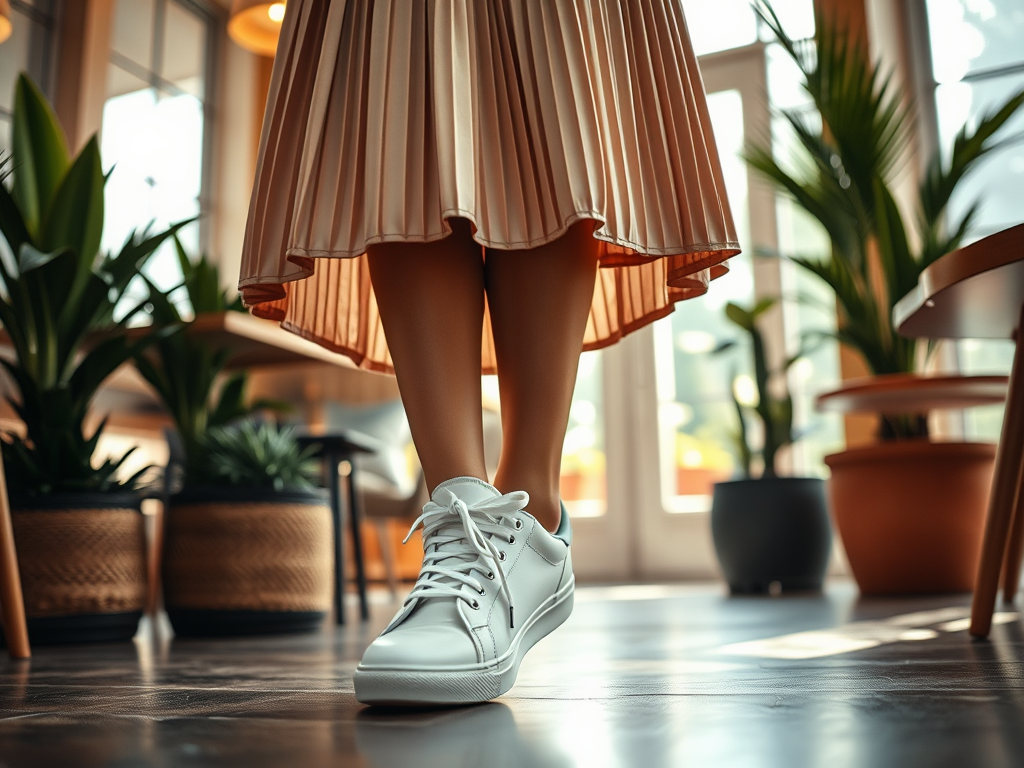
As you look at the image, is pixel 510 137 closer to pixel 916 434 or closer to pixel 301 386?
pixel 916 434

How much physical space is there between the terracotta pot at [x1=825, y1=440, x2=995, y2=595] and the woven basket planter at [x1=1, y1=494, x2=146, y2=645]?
1.53 metres

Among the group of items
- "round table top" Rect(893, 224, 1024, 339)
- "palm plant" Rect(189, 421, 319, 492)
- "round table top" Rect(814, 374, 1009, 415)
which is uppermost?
"round table top" Rect(893, 224, 1024, 339)

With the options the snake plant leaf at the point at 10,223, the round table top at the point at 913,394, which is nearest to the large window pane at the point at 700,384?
the round table top at the point at 913,394

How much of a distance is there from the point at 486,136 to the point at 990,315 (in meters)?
0.67

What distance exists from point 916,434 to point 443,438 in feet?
5.82

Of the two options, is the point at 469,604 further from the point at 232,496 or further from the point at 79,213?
the point at 79,213

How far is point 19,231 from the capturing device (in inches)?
53.3

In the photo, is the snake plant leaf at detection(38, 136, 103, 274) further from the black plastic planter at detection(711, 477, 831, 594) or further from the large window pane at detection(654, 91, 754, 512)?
the large window pane at detection(654, 91, 754, 512)

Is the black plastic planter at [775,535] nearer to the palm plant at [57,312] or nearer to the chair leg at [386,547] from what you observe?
the chair leg at [386,547]

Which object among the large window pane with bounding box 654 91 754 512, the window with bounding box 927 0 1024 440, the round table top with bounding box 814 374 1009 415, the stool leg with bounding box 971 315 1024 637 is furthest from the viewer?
the large window pane with bounding box 654 91 754 512

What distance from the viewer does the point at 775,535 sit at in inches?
93.0

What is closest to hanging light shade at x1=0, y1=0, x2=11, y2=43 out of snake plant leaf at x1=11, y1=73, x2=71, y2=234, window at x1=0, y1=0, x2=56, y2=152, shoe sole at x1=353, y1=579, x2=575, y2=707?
snake plant leaf at x1=11, y1=73, x2=71, y2=234

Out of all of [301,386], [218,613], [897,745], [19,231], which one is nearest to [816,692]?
[897,745]

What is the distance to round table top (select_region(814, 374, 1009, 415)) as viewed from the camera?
1763 millimetres
